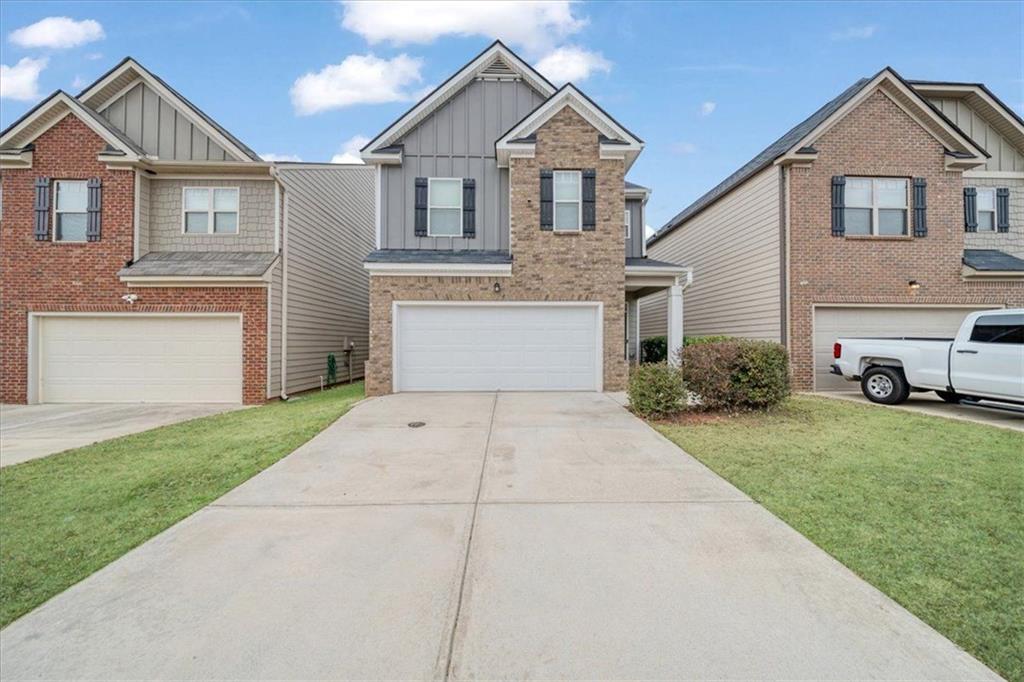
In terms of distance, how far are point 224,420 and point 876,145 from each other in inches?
628

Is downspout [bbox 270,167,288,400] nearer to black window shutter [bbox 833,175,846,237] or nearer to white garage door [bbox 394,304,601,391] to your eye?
white garage door [bbox 394,304,601,391]

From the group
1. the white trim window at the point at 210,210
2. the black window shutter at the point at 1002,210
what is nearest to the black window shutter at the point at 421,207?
the white trim window at the point at 210,210

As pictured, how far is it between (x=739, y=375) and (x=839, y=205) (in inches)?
278

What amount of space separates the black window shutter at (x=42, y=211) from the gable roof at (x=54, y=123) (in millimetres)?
1043

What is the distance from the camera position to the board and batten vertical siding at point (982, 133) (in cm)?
1358

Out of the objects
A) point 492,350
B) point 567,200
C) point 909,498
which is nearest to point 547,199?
point 567,200

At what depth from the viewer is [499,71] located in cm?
1305

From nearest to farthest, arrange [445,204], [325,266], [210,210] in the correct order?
1. [210,210]
2. [445,204]
3. [325,266]

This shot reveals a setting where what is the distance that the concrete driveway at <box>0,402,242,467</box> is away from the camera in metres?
7.14

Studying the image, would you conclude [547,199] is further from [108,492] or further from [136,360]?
[136,360]

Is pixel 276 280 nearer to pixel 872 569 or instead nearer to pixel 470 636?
pixel 470 636

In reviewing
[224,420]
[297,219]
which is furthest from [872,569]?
[297,219]

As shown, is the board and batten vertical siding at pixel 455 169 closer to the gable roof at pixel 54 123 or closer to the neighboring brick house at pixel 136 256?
the neighboring brick house at pixel 136 256

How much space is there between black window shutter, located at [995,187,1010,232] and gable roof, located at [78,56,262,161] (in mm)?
19455
